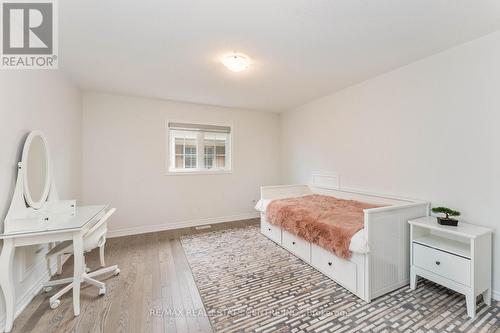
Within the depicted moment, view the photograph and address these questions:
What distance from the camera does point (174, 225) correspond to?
4.03 metres

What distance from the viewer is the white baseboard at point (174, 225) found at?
3654mm

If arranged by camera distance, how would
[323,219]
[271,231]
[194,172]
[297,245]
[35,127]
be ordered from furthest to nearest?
[194,172] → [271,231] → [297,245] → [323,219] → [35,127]

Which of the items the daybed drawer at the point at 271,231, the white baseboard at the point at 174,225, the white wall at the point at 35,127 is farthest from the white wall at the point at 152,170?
the daybed drawer at the point at 271,231

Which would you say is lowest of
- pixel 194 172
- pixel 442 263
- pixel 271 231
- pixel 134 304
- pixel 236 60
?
pixel 134 304

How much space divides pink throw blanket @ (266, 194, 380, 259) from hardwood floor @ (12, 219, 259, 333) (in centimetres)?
135

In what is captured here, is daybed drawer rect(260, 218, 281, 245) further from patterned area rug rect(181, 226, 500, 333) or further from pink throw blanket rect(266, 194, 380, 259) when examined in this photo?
patterned area rug rect(181, 226, 500, 333)

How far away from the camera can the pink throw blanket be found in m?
2.11

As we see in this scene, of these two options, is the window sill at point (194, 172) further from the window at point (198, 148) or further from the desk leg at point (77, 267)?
the desk leg at point (77, 267)

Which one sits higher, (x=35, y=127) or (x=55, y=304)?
(x=35, y=127)

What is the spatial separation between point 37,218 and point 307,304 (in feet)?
8.09

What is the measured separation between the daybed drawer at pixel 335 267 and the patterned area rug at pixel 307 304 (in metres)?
0.07

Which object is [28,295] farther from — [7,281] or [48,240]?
[48,240]

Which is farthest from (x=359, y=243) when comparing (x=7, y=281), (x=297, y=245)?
(x=7, y=281)

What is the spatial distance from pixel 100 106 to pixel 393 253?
4.58 m
